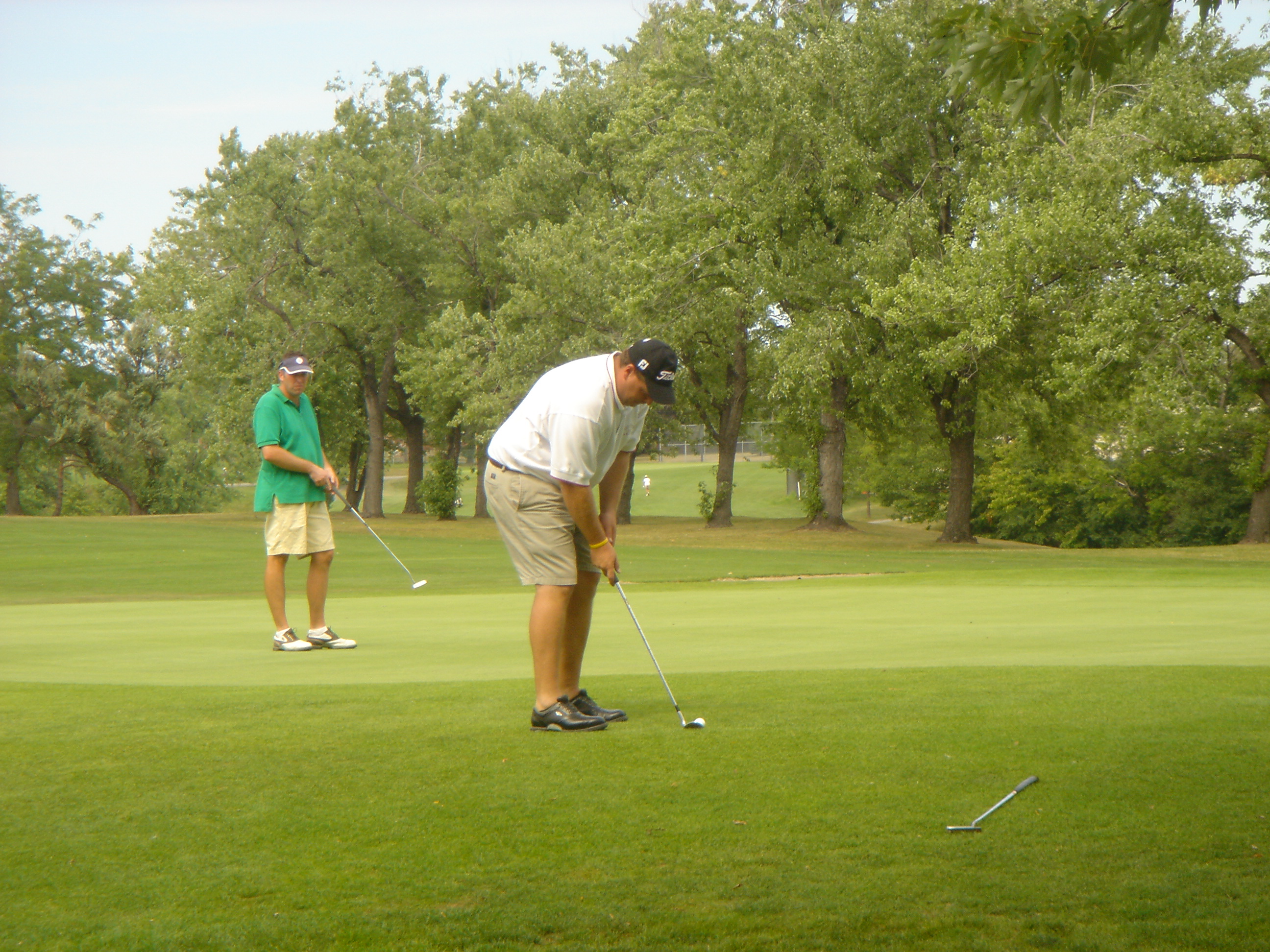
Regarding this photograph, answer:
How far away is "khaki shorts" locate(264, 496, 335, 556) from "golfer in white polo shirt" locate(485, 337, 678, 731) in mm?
3465

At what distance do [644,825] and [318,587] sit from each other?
5425mm

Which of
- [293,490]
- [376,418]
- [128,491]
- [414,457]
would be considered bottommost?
[128,491]

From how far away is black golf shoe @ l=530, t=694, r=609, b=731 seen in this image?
17.0 feet

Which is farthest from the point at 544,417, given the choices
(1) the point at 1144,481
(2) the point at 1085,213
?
(1) the point at 1144,481

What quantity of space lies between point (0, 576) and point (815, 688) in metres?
19.5

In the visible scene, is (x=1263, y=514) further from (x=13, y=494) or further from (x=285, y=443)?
(x=13, y=494)

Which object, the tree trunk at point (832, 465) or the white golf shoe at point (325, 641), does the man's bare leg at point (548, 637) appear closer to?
the white golf shoe at point (325, 641)

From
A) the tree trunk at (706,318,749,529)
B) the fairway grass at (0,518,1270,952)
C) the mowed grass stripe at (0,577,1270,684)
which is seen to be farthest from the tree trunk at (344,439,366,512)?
the fairway grass at (0,518,1270,952)

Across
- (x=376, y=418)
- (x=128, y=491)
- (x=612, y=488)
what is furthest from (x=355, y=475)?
(x=612, y=488)

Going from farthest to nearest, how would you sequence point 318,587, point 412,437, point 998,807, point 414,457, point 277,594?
Result: 1. point 414,457
2. point 412,437
3. point 318,587
4. point 277,594
5. point 998,807

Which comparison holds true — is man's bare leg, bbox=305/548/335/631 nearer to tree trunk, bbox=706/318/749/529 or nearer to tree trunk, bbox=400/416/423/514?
tree trunk, bbox=706/318/749/529

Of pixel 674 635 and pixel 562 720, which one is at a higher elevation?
pixel 562 720

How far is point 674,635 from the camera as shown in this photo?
8938 mm

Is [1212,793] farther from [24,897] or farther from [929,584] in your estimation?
[929,584]
